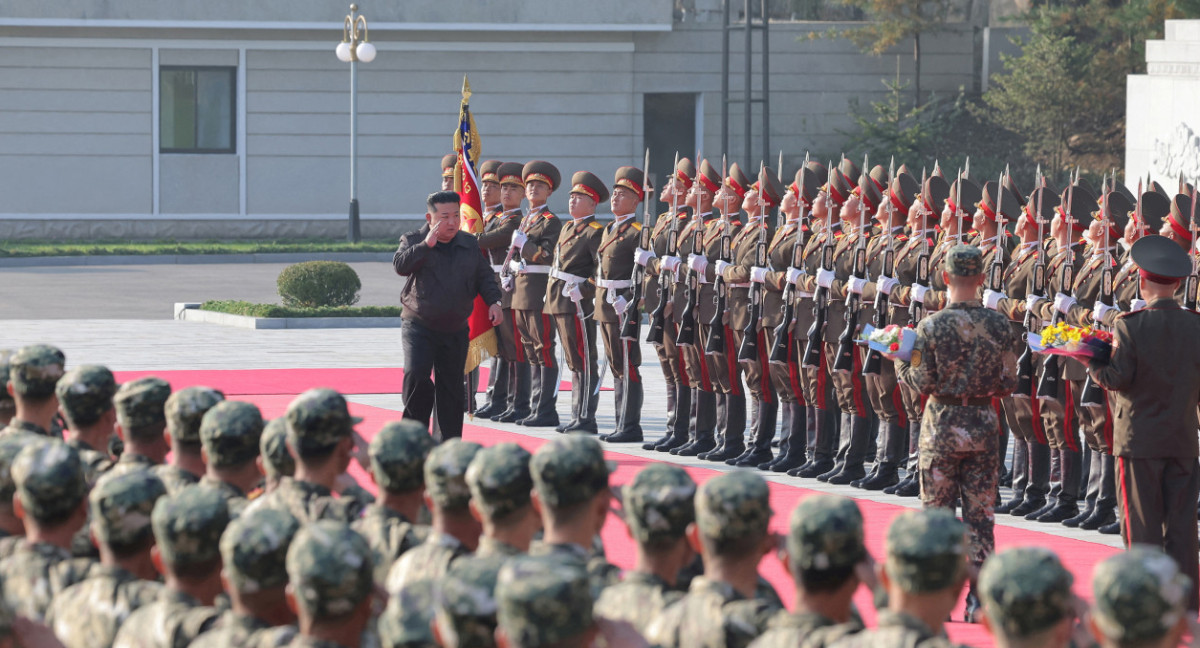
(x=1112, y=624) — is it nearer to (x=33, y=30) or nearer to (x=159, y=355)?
(x=159, y=355)

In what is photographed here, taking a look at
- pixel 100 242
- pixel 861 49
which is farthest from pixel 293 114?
pixel 861 49

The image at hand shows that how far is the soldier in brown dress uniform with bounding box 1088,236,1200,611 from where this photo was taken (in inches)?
305

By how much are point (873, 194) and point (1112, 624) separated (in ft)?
26.0

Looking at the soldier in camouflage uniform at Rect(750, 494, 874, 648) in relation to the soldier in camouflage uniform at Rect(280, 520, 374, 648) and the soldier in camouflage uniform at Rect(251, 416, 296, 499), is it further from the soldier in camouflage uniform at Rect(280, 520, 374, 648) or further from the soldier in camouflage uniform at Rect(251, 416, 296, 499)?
the soldier in camouflage uniform at Rect(251, 416, 296, 499)

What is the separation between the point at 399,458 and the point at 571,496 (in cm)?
73

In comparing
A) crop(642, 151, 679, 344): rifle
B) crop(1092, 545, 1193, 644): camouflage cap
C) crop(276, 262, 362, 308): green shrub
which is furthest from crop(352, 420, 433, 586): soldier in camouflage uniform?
crop(276, 262, 362, 308): green shrub

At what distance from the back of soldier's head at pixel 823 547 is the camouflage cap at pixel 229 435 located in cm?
207

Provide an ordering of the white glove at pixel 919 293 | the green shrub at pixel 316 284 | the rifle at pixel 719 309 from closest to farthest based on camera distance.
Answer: the white glove at pixel 919 293, the rifle at pixel 719 309, the green shrub at pixel 316 284

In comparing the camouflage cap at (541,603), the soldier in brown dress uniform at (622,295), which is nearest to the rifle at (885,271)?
the soldier in brown dress uniform at (622,295)

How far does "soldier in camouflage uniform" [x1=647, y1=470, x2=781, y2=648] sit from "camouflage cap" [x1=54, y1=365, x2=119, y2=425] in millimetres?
2656

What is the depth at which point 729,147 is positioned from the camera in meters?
34.2

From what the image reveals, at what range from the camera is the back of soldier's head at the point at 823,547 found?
165 inches

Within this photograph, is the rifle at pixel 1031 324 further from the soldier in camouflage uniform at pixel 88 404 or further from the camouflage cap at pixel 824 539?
the camouflage cap at pixel 824 539

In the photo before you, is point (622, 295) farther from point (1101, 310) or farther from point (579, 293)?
point (1101, 310)
